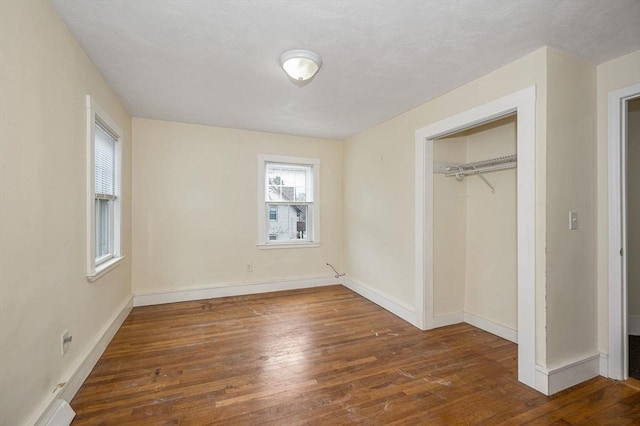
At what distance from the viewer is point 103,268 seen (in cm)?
263

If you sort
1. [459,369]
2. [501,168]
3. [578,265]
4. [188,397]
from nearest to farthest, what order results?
[188,397] → [578,265] → [459,369] → [501,168]

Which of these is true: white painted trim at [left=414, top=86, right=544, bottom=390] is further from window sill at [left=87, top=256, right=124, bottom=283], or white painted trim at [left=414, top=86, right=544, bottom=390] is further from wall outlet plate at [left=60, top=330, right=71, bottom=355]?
window sill at [left=87, top=256, right=124, bottom=283]

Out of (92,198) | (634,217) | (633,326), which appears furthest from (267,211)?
(633,326)

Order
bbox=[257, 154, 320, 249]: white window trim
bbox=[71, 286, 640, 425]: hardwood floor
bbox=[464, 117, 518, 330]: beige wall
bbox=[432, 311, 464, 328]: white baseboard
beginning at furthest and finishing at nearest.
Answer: bbox=[257, 154, 320, 249]: white window trim → bbox=[432, 311, 464, 328]: white baseboard → bbox=[464, 117, 518, 330]: beige wall → bbox=[71, 286, 640, 425]: hardwood floor

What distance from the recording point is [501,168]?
2930 millimetres

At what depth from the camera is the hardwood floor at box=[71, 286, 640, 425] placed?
1.85m

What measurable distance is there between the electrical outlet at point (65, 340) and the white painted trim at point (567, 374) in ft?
11.0

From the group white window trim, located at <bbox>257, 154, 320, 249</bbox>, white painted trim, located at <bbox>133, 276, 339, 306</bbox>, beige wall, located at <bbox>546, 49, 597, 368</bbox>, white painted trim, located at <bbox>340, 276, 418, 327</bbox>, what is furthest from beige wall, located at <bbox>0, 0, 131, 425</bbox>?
beige wall, located at <bbox>546, 49, 597, 368</bbox>

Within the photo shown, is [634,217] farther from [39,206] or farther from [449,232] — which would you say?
[39,206]

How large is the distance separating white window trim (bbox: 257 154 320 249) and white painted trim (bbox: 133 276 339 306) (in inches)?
23.1

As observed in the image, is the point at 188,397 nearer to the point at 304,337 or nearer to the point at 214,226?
the point at 304,337

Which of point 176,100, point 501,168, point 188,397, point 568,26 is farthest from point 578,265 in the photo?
point 176,100

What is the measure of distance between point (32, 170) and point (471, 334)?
12.7 feet

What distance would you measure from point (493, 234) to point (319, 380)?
2382 millimetres
